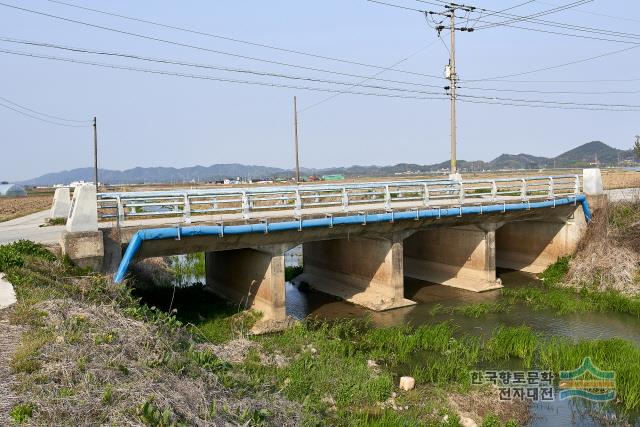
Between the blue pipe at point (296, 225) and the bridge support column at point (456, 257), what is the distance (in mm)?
2016

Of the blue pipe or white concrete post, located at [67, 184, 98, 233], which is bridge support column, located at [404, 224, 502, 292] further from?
white concrete post, located at [67, 184, 98, 233]

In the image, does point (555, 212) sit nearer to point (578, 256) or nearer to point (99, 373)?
point (578, 256)

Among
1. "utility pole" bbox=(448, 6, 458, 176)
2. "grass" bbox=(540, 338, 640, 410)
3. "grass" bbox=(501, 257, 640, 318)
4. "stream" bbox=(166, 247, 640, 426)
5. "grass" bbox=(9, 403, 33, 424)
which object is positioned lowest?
"stream" bbox=(166, 247, 640, 426)

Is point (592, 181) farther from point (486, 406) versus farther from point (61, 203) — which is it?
point (61, 203)

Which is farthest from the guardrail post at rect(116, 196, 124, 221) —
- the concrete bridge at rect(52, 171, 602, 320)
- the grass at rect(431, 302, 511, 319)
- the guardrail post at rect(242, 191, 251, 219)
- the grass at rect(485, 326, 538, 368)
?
the grass at rect(431, 302, 511, 319)

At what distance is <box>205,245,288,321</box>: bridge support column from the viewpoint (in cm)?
1816

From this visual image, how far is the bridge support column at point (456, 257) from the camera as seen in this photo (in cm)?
2434

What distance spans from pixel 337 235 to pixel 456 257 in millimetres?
8410

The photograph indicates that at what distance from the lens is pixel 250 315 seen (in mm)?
18547

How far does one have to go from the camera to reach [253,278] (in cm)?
1955

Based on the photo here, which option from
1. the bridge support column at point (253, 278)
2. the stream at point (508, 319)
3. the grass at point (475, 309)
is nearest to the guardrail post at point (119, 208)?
the bridge support column at point (253, 278)

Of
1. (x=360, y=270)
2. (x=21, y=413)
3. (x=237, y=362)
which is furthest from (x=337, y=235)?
(x=21, y=413)

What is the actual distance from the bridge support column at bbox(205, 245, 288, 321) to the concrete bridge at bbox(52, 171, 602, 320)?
1.5 inches

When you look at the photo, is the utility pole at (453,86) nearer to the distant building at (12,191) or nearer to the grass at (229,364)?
the grass at (229,364)
